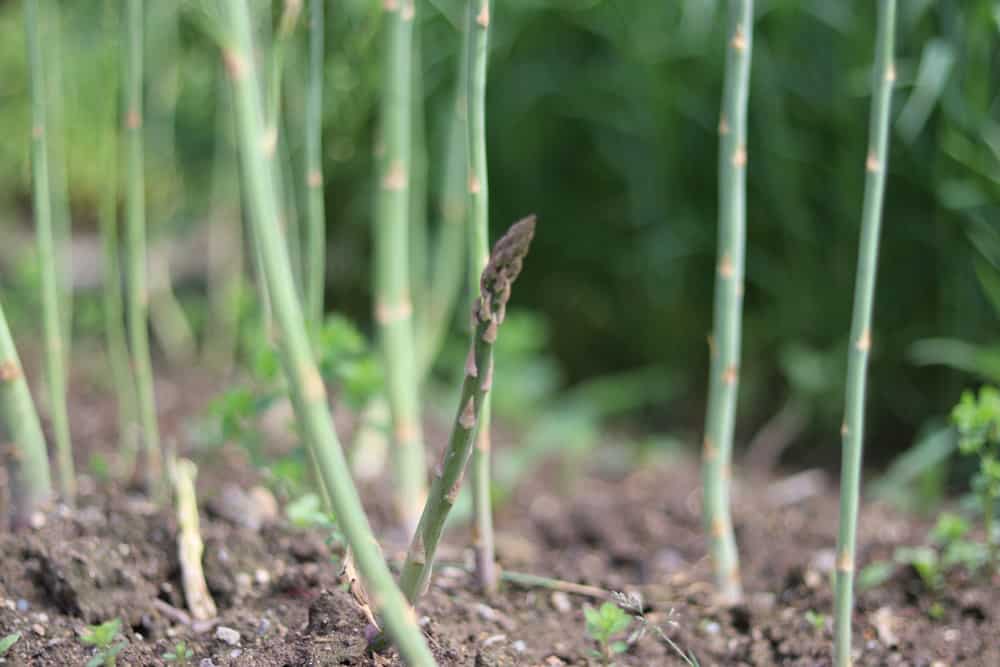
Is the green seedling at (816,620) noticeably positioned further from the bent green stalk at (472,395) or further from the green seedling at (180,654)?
the green seedling at (180,654)

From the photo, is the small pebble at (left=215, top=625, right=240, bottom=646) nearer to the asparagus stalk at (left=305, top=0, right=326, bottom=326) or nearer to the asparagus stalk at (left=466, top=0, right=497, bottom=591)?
the asparagus stalk at (left=466, top=0, right=497, bottom=591)

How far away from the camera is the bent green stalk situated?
0.66m

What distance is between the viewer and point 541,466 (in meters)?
1.82

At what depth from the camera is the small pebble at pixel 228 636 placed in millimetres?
907

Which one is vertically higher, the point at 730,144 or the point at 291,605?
the point at 730,144

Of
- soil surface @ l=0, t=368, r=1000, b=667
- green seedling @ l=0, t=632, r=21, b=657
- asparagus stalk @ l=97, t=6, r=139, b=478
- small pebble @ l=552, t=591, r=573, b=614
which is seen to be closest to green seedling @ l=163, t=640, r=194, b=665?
soil surface @ l=0, t=368, r=1000, b=667

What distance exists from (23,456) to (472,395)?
60 centimetres

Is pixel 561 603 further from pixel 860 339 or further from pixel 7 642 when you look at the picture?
pixel 7 642

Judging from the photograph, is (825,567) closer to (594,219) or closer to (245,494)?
(245,494)

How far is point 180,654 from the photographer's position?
848 mm

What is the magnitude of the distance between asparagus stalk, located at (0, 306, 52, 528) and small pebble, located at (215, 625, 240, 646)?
0.30 metres

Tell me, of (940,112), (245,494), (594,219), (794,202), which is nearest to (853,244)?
(794,202)

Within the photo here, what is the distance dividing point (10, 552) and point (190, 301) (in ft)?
4.89

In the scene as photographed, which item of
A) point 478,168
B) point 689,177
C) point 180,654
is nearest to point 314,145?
point 478,168
